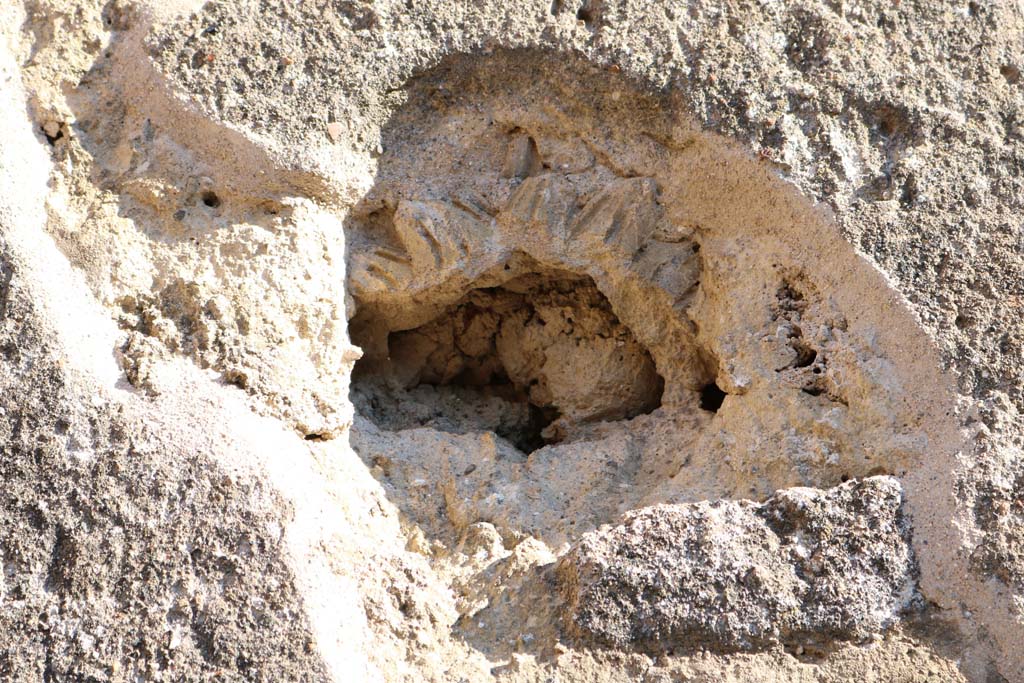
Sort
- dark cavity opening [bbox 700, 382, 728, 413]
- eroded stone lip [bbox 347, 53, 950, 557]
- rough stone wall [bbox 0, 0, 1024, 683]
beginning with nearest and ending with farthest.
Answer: rough stone wall [bbox 0, 0, 1024, 683] → eroded stone lip [bbox 347, 53, 950, 557] → dark cavity opening [bbox 700, 382, 728, 413]

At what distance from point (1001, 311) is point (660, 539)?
622 millimetres

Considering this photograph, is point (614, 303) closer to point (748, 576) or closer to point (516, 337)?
point (516, 337)

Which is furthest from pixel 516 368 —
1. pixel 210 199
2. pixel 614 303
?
pixel 210 199

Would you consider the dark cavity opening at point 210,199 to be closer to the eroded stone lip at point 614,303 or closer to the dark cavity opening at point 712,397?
the eroded stone lip at point 614,303

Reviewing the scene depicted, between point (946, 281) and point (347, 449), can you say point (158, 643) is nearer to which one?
point (347, 449)

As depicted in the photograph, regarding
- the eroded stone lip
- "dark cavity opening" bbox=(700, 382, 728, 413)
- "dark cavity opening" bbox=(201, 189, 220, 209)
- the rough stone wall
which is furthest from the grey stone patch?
"dark cavity opening" bbox=(201, 189, 220, 209)

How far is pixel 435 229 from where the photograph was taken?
1.86 m

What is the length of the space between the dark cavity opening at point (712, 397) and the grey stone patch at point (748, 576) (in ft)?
1.13

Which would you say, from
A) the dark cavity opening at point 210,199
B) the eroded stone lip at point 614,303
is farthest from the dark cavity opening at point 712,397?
the dark cavity opening at point 210,199

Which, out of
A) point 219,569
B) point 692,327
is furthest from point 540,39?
point 219,569

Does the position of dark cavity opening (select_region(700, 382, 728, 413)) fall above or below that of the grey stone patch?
above

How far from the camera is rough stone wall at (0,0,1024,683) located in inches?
59.2

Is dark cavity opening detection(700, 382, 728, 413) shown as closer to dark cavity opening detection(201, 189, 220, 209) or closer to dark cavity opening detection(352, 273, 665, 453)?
dark cavity opening detection(352, 273, 665, 453)

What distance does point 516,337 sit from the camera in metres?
2.06
